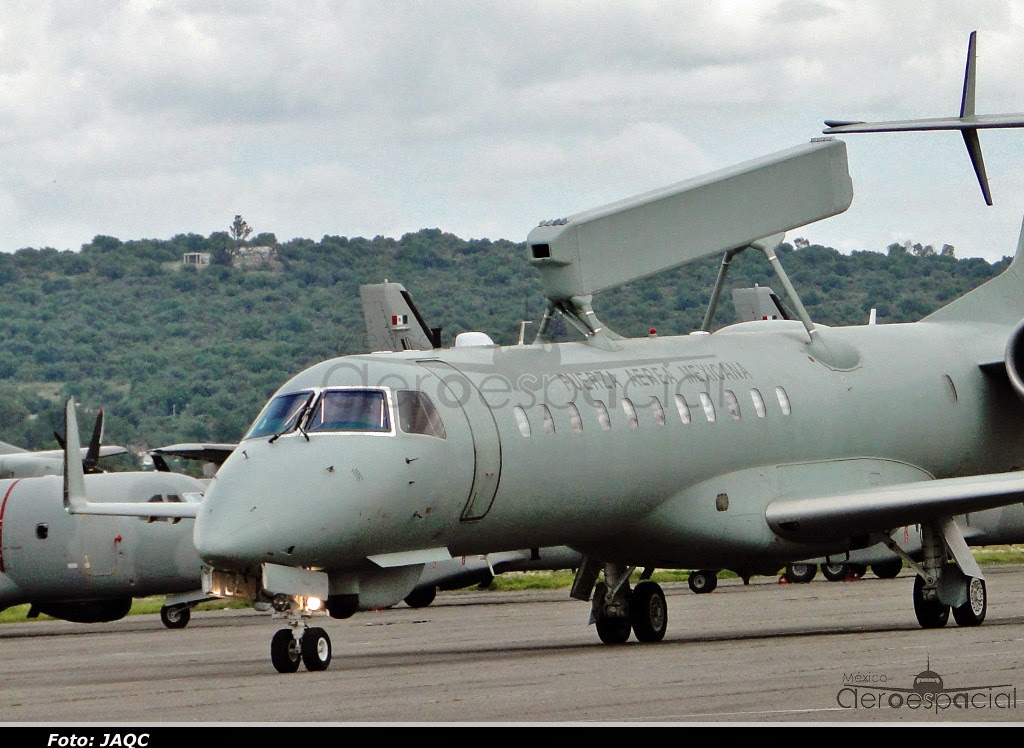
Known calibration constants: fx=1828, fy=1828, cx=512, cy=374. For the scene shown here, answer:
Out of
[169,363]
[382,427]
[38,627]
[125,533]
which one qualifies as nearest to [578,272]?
[382,427]

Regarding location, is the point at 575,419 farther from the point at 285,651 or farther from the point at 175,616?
the point at 175,616

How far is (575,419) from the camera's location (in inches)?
808

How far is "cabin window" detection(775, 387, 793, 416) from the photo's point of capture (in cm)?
2284

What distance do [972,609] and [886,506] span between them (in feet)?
8.51

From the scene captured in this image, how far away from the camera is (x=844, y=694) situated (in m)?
13.8

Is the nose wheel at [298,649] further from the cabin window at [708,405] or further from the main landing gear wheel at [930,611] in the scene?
the main landing gear wheel at [930,611]

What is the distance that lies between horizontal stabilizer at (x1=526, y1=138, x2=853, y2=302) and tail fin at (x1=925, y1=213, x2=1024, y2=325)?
10.8ft

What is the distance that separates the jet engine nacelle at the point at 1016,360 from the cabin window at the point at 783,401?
13.5ft

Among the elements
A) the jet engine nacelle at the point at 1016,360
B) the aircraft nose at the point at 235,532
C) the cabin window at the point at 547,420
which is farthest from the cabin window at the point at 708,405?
the aircraft nose at the point at 235,532

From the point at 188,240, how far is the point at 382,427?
14442 centimetres

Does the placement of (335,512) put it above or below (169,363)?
below

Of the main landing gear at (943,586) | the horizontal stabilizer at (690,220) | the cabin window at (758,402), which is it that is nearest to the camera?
the horizontal stabilizer at (690,220)

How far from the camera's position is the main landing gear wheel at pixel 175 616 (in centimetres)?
3306
